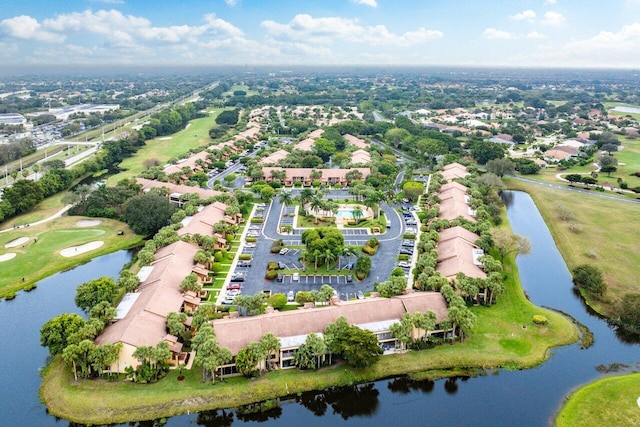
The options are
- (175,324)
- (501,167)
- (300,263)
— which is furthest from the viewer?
(501,167)

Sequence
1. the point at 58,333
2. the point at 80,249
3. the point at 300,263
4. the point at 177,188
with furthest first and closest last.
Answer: the point at 177,188 < the point at 80,249 < the point at 300,263 < the point at 58,333

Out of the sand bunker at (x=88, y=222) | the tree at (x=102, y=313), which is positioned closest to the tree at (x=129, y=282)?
the tree at (x=102, y=313)

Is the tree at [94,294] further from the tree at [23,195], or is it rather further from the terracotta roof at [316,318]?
the tree at [23,195]

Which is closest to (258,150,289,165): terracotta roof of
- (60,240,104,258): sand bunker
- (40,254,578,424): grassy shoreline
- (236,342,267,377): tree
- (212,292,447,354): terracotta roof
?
(60,240,104,258): sand bunker

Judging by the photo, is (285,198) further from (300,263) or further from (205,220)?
(300,263)

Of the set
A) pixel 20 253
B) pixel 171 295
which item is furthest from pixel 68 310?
pixel 20 253

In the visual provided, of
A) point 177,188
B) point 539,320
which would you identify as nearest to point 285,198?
point 177,188

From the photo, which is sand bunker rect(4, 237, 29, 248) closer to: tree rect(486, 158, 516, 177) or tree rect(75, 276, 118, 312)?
tree rect(75, 276, 118, 312)
